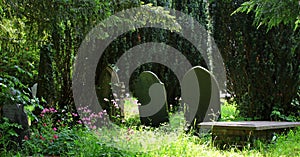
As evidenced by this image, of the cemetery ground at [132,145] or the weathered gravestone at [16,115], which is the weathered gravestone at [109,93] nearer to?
the cemetery ground at [132,145]

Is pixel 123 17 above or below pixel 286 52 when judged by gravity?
above

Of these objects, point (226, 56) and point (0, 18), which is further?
point (226, 56)

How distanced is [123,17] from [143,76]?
7.08 feet

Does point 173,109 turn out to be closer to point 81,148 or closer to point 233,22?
point 233,22

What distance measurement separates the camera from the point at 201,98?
A: 6738mm

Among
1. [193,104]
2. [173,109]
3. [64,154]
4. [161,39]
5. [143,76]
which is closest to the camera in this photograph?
[64,154]

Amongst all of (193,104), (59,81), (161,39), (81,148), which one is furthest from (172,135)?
(161,39)

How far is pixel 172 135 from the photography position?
6195 mm

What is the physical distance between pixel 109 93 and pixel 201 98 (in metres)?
2.07

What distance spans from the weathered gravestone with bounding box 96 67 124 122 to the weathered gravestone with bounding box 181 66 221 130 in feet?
5.20

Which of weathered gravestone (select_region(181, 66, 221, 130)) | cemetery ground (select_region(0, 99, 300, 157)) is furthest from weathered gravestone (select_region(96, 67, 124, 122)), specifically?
weathered gravestone (select_region(181, 66, 221, 130))

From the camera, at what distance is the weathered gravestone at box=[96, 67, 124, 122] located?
792cm

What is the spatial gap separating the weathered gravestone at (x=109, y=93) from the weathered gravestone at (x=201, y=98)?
158cm

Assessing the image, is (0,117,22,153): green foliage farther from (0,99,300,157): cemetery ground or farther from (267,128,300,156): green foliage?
(267,128,300,156): green foliage
